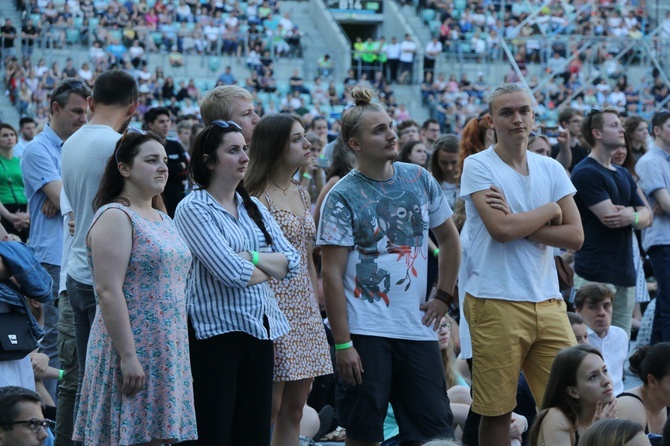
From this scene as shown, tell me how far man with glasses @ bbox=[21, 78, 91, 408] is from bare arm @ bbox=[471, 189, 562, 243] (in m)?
2.14

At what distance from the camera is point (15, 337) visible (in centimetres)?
477

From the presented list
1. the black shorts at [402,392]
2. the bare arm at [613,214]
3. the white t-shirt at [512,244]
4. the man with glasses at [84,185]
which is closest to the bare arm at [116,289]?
the man with glasses at [84,185]

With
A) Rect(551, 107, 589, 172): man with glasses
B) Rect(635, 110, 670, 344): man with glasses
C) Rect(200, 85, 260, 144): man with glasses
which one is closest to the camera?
Rect(200, 85, 260, 144): man with glasses

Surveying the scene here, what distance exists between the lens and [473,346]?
16.9 ft

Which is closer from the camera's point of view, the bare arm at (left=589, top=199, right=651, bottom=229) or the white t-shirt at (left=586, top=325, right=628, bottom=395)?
the white t-shirt at (left=586, top=325, right=628, bottom=395)

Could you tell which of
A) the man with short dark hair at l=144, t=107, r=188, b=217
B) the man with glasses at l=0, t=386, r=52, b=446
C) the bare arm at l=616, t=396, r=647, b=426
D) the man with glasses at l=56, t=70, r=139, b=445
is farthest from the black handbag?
the bare arm at l=616, t=396, r=647, b=426

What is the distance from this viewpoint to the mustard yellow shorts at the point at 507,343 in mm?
5020

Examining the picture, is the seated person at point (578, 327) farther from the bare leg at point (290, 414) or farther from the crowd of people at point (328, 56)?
the crowd of people at point (328, 56)

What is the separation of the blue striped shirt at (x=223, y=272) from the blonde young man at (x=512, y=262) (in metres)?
0.96

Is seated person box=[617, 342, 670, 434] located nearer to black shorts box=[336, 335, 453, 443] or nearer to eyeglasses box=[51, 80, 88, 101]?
black shorts box=[336, 335, 453, 443]

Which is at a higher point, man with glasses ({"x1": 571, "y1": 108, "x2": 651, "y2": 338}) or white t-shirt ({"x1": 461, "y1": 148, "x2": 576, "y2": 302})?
white t-shirt ({"x1": 461, "y1": 148, "x2": 576, "y2": 302})

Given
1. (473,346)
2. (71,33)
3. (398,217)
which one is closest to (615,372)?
(473,346)

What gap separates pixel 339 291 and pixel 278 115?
3.08ft

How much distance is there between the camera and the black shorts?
4.93 metres
